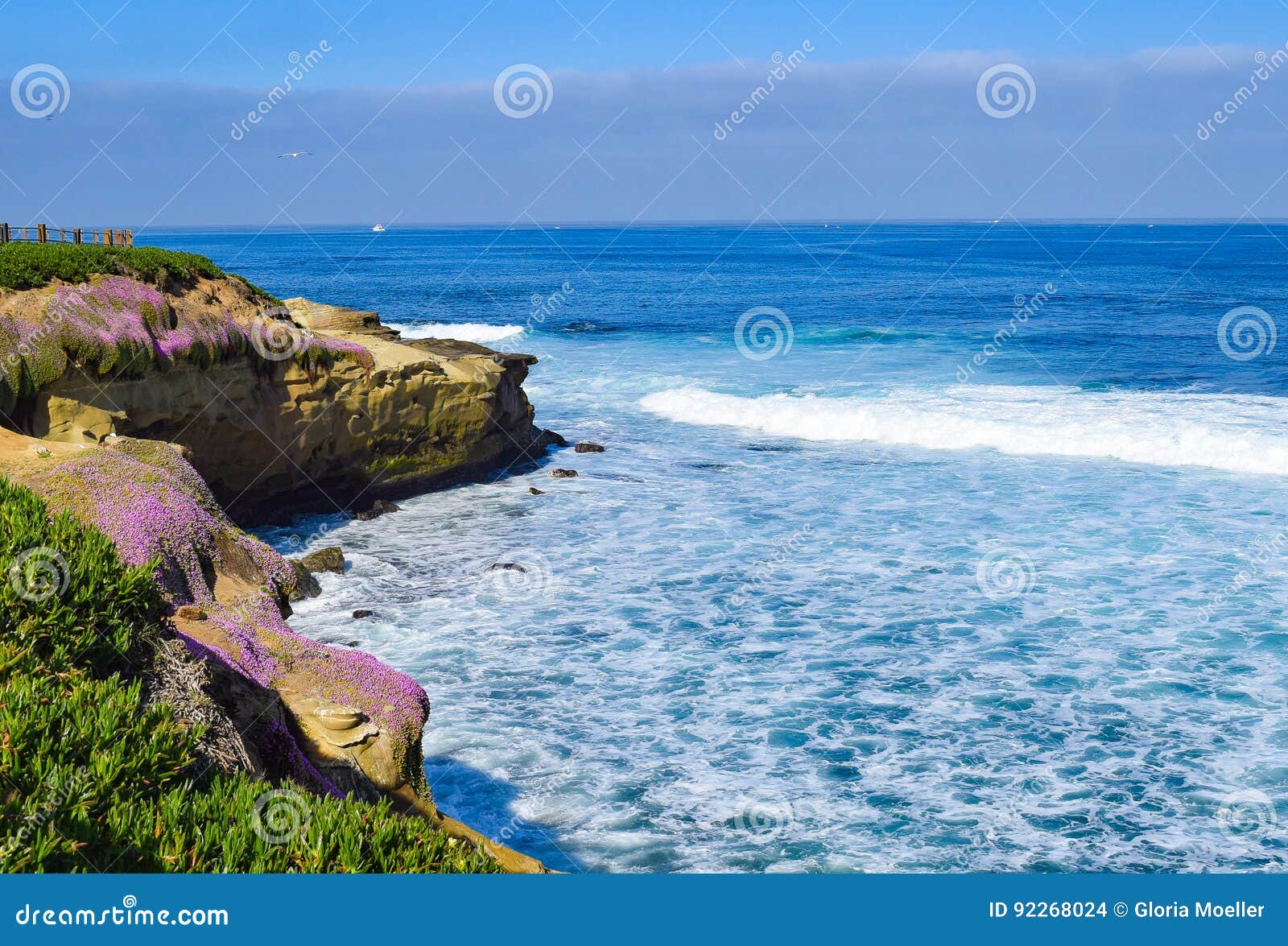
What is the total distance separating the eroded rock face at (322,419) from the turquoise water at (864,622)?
109 cm

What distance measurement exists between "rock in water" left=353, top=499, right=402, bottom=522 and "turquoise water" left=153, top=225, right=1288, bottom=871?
60 centimetres

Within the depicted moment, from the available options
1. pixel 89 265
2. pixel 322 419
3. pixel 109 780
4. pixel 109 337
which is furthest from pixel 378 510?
pixel 109 780

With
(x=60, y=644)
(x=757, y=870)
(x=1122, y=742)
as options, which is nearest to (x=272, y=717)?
(x=60, y=644)

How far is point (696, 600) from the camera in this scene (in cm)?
1889

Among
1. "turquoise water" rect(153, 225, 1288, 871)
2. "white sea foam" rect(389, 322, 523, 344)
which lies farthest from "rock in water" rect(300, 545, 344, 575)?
"white sea foam" rect(389, 322, 523, 344)

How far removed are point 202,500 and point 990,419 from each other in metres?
24.9

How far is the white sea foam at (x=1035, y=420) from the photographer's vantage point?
29266 millimetres

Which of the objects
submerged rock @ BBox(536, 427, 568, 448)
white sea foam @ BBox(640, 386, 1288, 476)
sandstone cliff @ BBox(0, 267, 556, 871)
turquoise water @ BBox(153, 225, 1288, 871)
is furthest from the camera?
submerged rock @ BBox(536, 427, 568, 448)

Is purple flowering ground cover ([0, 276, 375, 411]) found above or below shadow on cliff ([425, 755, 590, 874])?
above

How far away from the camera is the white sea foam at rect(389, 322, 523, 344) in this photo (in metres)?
58.4

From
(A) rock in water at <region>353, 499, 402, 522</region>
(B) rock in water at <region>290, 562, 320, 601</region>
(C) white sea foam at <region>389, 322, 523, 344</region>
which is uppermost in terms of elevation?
(C) white sea foam at <region>389, 322, 523, 344</region>

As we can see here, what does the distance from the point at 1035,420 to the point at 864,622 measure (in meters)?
18.2

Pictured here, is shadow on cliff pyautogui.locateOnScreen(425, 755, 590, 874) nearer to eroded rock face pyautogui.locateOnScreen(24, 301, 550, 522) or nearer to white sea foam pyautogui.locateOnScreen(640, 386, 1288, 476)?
eroded rock face pyautogui.locateOnScreen(24, 301, 550, 522)

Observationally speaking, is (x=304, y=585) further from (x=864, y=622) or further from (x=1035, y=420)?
(x=1035, y=420)
